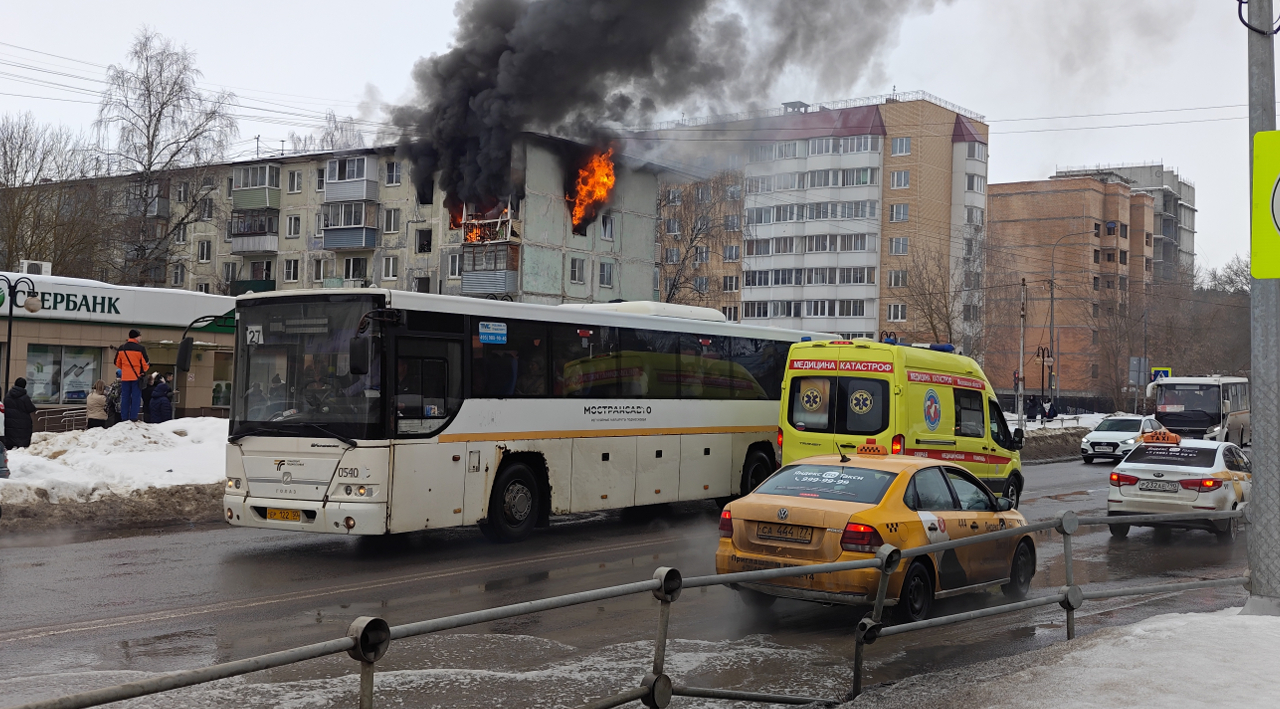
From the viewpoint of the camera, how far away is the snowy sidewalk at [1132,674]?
→ 18.9 feet

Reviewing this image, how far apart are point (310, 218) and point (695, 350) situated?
56.7 m

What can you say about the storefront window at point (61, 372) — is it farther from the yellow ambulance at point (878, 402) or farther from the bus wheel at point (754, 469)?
the yellow ambulance at point (878, 402)

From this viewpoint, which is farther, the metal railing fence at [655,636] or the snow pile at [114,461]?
the snow pile at [114,461]

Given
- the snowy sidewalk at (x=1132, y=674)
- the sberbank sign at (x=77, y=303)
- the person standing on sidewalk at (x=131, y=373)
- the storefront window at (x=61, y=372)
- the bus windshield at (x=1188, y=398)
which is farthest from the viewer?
the bus windshield at (x=1188, y=398)

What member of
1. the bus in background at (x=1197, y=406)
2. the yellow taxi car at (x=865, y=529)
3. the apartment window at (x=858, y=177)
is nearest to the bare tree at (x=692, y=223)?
the apartment window at (x=858, y=177)

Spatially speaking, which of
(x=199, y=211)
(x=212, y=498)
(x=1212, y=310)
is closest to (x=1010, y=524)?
(x=212, y=498)

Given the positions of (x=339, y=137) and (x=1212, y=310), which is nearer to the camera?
(x=339, y=137)

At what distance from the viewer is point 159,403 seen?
2511cm

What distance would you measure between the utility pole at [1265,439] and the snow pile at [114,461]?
1379 cm

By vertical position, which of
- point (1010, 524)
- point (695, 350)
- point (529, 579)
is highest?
point (695, 350)

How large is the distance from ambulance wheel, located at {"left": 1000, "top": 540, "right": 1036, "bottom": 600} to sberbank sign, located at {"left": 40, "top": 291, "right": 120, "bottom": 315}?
2643 centimetres

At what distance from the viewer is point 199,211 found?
5841 centimetres

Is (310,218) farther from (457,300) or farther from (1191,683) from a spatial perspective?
(1191,683)

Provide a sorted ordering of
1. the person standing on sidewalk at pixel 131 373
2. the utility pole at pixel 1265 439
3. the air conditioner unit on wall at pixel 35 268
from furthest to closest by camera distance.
Result: 1. the air conditioner unit on wall at pixel 35 268
2. the person standing on sidewalk at pixel 131 373
3. the utility pole at pixel 1265 439
